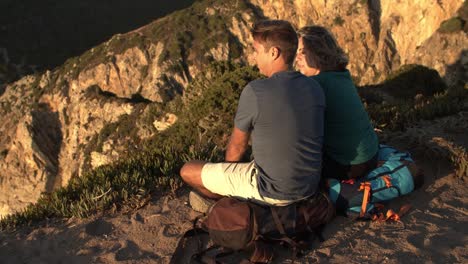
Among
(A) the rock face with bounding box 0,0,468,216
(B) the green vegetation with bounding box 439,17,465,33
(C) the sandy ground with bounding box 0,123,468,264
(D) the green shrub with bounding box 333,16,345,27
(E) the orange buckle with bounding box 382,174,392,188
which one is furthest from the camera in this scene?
(D) the green shrub with bounding box 333,16,345,27

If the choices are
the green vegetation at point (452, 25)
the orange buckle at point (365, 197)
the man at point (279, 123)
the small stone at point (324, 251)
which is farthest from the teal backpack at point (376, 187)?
the green vegetation at point (452, 25)

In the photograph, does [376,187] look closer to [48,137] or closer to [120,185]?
[120,185]

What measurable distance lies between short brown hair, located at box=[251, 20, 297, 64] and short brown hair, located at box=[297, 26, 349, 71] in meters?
0.53

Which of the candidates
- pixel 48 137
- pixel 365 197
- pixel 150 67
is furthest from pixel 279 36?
pixel 150 67

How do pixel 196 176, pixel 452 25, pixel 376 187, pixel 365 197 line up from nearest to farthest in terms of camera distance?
1. pixel 365 197
2. pixel 376 187
3. pixel 196 176
4. pixel 452 25

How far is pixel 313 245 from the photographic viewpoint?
440 cm

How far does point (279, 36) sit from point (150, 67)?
51242 mm

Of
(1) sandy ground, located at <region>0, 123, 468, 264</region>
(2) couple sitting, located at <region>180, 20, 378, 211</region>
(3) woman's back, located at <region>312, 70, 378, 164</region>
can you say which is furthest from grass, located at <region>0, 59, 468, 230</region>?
(3) woman's back, located at <region>312, 70, 378, 164</region>

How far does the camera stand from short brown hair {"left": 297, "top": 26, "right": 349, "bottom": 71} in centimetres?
457

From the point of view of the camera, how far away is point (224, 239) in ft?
13.8

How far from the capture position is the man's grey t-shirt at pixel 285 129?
3.89 m

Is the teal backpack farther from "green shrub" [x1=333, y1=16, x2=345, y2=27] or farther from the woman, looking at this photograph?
"green shrub" [x1=333, y1=16, x2=345, y2=27]

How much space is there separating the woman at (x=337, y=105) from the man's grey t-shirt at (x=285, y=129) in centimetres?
47

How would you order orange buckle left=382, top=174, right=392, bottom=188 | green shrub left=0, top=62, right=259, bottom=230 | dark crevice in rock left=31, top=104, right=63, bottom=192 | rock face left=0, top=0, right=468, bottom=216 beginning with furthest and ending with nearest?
dark crevice in rock left=31, top=104, right=63, bottom=192 < rock face left=0, top=0, right=468, bottom=216 < green shrub left=0, top=62, right=259, bottom=230 < orange buckle left=382, top=174, right=392, bottom=188
